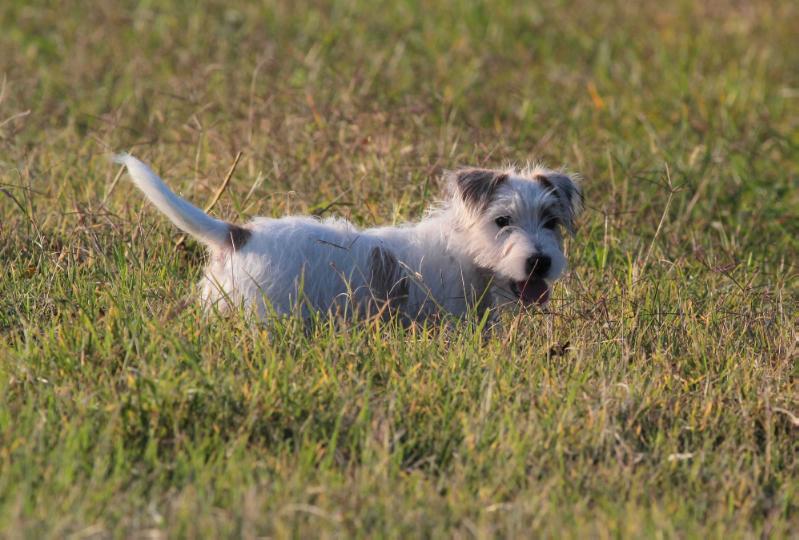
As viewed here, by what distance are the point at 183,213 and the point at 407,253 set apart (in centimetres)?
94

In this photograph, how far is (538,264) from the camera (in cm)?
462

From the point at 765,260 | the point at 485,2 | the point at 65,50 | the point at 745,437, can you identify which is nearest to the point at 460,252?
the point at 745,437

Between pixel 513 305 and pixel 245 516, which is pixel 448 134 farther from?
pixel 245 516

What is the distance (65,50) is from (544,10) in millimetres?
4530

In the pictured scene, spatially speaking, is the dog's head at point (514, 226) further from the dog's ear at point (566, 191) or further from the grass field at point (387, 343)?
the grass field at point (387, 343)

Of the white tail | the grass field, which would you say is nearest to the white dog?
the white tail

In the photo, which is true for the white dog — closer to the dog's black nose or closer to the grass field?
the dog's black nose

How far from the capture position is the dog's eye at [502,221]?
15.6ft

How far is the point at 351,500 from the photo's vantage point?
3.31 m

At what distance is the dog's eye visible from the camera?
15.6 feet

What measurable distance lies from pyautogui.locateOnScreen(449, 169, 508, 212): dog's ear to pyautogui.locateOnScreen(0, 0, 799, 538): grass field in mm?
502

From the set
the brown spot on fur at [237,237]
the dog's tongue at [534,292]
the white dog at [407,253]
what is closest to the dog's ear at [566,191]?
the white dog at [407,253]

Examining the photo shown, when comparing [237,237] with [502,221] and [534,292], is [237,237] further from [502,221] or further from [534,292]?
[534,292]

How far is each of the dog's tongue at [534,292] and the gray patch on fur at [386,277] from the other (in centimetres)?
47
